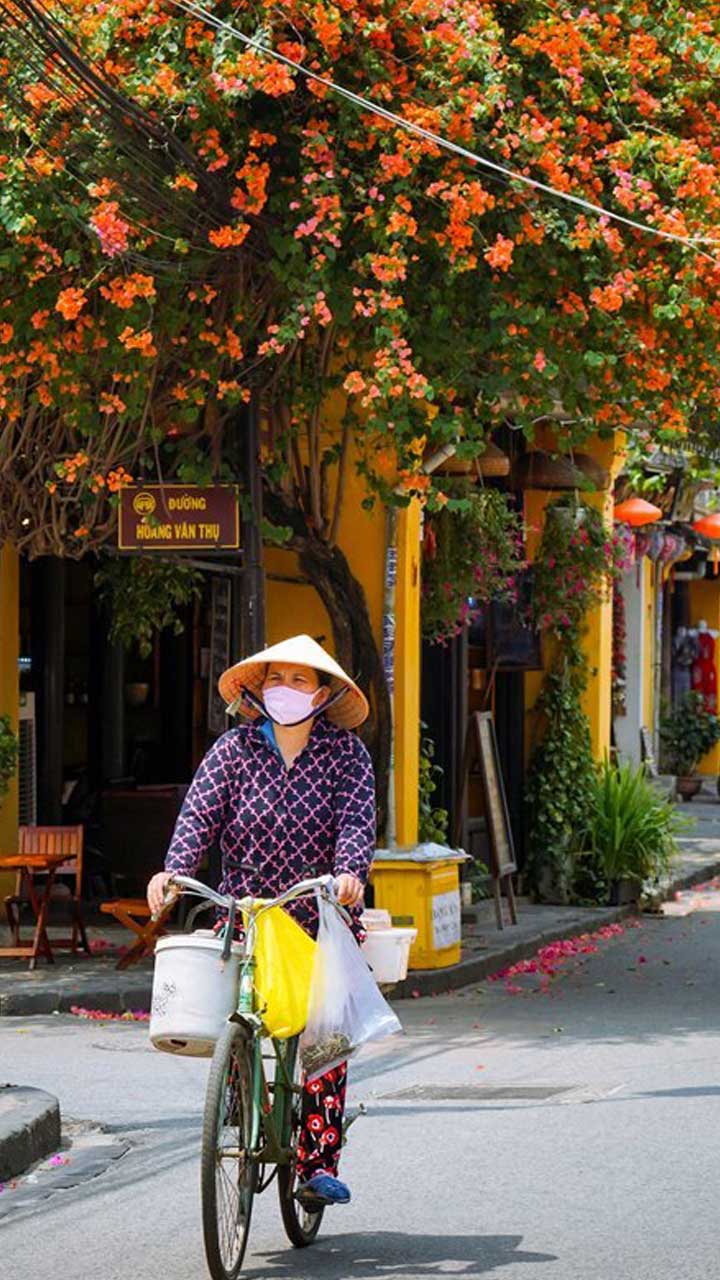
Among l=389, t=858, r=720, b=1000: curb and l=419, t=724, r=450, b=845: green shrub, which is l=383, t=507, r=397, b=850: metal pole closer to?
l=419, t=724, r=450, b=845: green shrub

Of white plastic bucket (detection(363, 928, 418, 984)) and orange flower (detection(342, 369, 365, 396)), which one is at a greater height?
orange flower (detection(342, 369, 365, 396))

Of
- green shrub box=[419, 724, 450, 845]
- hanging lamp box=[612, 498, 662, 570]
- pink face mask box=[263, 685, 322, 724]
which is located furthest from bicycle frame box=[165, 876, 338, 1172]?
hanging lamp box=[612, 498, 662, 570]

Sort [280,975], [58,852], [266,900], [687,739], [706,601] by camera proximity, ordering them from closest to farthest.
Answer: [280,975], [266,900], [58,852], [687,739], [706,601]

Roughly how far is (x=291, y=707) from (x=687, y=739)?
2726 cm

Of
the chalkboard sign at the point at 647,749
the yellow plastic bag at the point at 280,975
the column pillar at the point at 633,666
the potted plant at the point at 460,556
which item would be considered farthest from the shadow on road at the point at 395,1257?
the column pillar at the point at 633,666

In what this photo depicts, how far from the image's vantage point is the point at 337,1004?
7.05 metres

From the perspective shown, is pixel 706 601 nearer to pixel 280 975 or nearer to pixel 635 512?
pixel 635 512

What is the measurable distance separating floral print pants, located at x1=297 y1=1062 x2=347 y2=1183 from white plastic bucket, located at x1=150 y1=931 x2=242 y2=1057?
0.56m

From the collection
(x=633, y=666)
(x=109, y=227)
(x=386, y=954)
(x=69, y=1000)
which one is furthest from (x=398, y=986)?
(x=633, y=666)

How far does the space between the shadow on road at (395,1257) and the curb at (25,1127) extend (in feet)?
5.74

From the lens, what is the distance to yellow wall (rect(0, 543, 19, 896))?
1747cm

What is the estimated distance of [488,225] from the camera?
13.3 m

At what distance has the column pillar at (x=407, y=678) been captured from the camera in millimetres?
16422

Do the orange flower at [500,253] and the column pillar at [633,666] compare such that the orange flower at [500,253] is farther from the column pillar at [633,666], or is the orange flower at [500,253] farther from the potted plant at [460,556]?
the column pillar at [633,666]
